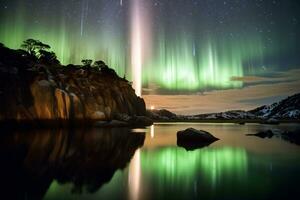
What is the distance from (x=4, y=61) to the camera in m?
60.6

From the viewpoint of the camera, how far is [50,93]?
64.6 m

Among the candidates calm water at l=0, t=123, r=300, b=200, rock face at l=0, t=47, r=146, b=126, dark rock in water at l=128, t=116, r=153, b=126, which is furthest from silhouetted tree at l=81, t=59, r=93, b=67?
calm water at l=0, t=123, r=300, b=200

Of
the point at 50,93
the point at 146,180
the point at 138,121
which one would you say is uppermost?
the point at 50,93

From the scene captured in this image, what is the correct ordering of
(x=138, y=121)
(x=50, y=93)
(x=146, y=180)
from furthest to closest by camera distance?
1. (x=138, y=121)
2. (x=50, y=93)
3. (x=146, y=180)

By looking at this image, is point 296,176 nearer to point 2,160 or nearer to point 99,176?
point 99,176

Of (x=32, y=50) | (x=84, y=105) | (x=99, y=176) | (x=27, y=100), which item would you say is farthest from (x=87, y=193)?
(x=32, y=50)

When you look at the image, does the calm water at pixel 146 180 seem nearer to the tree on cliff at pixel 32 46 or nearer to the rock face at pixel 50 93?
the rock face at pixel 50 93

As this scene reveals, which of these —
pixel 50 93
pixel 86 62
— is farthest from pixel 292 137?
pixel 86 62

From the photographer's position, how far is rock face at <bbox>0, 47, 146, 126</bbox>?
188ft

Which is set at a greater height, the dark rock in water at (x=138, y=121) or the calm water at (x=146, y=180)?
the dark rock in water at (x=138, y=121)

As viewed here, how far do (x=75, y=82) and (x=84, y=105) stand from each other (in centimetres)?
883

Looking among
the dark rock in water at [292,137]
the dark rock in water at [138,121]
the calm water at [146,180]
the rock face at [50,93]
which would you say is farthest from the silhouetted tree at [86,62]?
the calm water at [146,180]

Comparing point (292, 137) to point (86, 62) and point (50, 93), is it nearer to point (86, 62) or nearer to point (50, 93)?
point (50, 93)

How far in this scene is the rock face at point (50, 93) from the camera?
57281 millimetres
